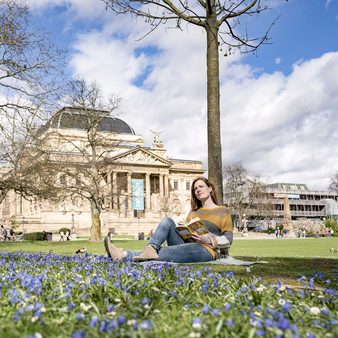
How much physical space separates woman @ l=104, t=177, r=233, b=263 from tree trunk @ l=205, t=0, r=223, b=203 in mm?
2574

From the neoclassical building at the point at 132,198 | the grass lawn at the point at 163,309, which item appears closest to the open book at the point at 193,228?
the grass lawn at the point at 163,309

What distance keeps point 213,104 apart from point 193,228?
13.5 feet

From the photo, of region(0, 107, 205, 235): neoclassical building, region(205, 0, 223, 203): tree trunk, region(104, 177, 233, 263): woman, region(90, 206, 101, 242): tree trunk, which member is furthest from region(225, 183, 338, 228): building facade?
region(104, 177, 233, 263): woman

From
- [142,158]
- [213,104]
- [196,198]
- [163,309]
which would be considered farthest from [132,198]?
[163,309]

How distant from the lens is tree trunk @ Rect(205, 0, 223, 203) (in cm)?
1088

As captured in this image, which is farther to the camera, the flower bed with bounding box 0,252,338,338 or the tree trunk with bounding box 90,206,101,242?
the tree trunk with bounding box 90,206,101,242

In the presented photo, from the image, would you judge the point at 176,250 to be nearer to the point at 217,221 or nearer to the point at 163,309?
the point at 217,221

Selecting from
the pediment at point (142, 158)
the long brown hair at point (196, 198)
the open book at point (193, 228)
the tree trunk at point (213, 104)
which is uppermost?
the pediment at point (142, 158)

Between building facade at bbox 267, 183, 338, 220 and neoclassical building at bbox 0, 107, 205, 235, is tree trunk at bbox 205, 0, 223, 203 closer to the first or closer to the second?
neoclassical building at bbox 0, 107, 205, 235

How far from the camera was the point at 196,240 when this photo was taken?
780cm

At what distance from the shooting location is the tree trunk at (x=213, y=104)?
428 inches

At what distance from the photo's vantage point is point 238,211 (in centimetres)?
8019

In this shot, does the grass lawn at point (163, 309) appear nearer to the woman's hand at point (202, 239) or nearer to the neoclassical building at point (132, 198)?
the woman's hand at point (202, 239)

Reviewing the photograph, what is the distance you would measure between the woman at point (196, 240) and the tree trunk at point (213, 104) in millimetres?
2574
